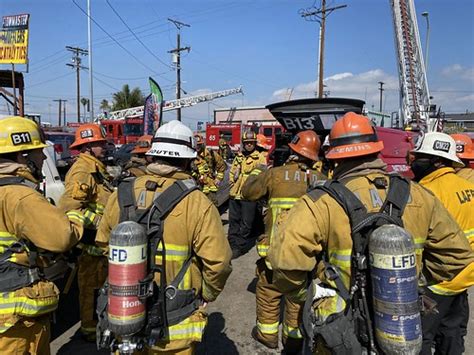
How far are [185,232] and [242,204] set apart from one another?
456cm

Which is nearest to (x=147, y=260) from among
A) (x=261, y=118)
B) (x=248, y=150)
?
(x=248, y=150)

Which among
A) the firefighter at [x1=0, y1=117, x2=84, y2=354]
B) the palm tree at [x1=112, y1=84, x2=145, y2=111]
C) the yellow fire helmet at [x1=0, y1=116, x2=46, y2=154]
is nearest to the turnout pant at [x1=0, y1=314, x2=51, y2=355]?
the firefighter at [x1=0, y1=117, x2=84, y2=354]

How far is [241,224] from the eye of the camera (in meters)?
6.61

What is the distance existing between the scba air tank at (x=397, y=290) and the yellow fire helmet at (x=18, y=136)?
6.93 ft

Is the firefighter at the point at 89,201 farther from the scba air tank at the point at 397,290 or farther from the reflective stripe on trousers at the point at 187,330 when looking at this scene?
the scba air tank at the point at 397,290

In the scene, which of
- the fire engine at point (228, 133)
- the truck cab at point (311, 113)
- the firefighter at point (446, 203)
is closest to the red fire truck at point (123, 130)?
the fire engine at point (228, 133)

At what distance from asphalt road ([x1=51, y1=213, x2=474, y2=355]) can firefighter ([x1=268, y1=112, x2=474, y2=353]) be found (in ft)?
5.62

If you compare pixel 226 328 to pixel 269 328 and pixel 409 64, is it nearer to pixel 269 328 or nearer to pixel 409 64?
pixel 269 328

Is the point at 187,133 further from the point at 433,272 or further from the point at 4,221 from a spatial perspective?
the point at 433,272

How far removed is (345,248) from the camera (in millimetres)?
1840

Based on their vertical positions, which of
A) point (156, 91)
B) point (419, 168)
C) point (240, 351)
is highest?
point (156, 91)

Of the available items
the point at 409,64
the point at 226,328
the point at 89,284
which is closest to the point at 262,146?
the point at 226,328

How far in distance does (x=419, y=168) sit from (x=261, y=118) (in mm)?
27415

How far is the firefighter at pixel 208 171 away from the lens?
24.4 feet
